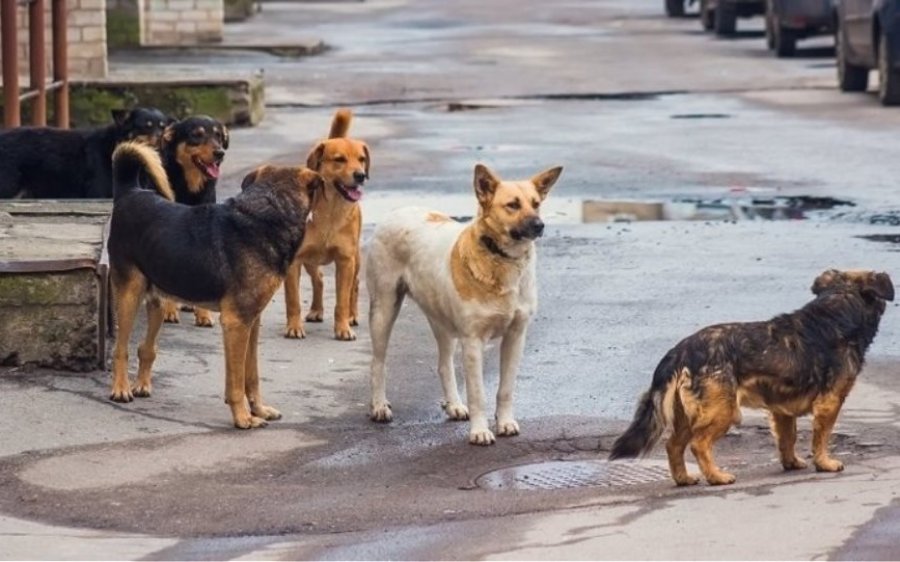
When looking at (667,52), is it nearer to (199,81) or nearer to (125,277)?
(199,81)

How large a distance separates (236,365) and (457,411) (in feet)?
3.31

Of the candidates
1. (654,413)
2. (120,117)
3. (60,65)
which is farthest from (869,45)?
(654,413)

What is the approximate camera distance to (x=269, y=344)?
10992 mm

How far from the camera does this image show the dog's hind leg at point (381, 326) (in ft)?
30.9

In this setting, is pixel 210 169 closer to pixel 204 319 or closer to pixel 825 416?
pixel 204 319

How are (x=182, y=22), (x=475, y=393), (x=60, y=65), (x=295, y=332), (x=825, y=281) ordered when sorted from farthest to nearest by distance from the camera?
(x=182, y=22) < (x=60, y=65) < (x=295, y=332) < (x=475, y=393) < (x=825, y=281)

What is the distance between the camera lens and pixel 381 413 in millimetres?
9383

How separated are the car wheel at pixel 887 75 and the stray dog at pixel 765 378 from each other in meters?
14.3

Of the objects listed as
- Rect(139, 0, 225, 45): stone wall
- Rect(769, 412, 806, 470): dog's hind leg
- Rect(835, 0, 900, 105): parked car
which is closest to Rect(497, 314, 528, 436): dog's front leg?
Rect(769, 412, 806, 470): dog's hind leg

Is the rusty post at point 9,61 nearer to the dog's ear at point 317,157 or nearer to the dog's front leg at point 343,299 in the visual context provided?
the dog's ear at point 317,157

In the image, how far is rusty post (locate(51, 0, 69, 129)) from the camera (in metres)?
17.8

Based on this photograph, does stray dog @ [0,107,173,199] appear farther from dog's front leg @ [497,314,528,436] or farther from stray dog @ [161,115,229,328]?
dog's front leg @ [497,314,528,436]

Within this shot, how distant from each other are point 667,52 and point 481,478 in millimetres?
24005

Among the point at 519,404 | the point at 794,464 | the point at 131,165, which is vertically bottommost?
the point at 519,404
